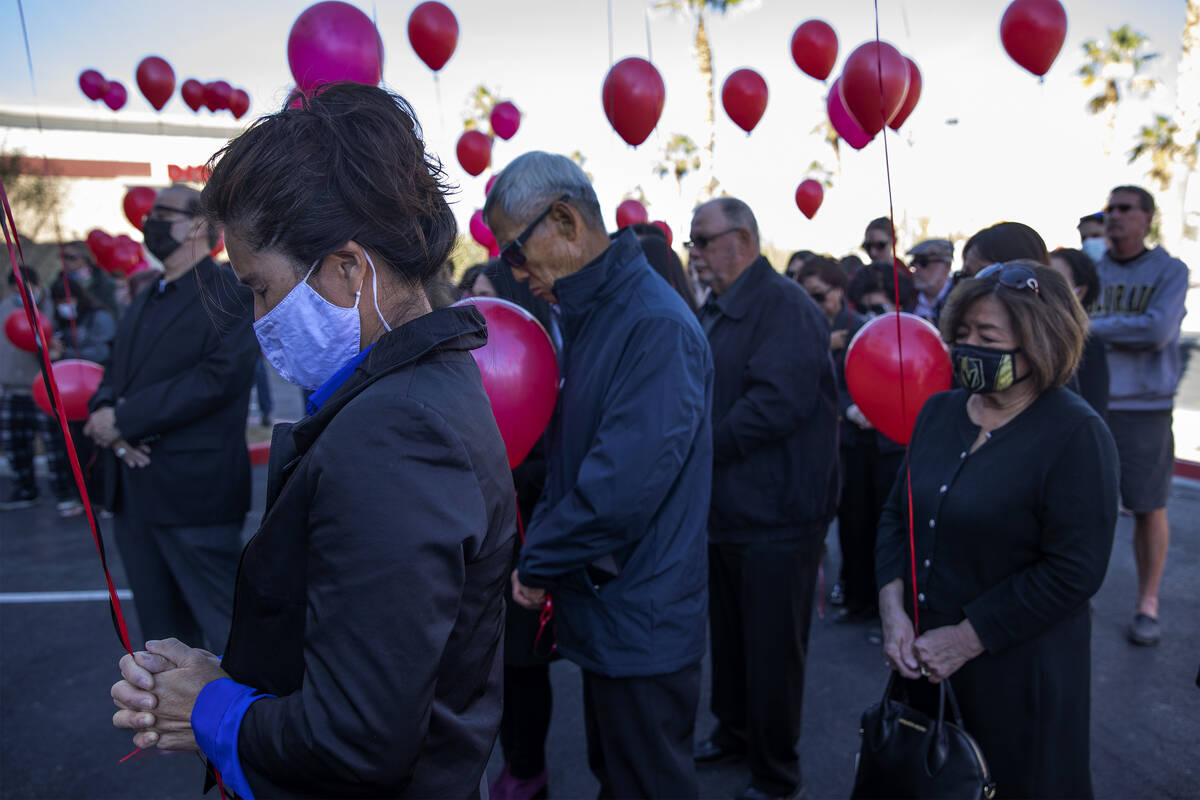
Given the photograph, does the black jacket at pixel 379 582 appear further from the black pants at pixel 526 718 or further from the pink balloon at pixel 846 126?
the pink balloon at pixel 846 126

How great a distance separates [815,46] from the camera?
5.20 m

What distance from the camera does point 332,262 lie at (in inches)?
45.3

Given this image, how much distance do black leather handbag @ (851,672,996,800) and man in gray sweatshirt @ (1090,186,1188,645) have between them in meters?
2.67

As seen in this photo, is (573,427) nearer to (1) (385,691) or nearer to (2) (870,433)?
(1) (385,691)

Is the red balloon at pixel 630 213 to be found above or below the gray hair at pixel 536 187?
above

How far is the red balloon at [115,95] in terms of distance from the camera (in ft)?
26.2

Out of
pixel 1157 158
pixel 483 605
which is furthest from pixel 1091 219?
pixel 1157 158

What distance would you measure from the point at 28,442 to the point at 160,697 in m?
8.01

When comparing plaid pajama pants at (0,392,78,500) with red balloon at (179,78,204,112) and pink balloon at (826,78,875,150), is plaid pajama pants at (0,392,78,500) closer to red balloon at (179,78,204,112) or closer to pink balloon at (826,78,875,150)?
red balloon at (179,78,204,112)

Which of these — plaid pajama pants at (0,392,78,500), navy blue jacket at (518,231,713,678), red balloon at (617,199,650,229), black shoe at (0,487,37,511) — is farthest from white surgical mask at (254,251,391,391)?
black shoe at (0,487,37,511)

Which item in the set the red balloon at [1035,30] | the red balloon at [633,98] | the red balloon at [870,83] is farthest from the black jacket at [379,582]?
the red balloon at [1035,30]

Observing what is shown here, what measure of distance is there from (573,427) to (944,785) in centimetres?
124

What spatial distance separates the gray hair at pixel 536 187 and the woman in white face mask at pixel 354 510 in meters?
0.85

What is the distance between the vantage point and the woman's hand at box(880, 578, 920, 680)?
215cm
